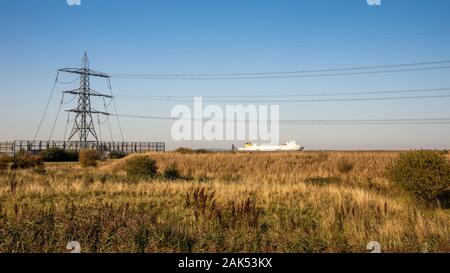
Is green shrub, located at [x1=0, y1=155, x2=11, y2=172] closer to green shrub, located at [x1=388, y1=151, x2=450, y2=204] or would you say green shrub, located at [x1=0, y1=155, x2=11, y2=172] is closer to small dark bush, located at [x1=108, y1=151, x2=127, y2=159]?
small dark bush, located at [x1=108, y1=151, x2=127, y2=159]

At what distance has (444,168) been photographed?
19062mm

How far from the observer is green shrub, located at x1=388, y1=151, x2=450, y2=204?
18.4 metres

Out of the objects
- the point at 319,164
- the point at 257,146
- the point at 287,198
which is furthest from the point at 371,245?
the point at 257,146

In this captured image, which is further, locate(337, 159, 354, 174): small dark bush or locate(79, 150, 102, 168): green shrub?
locate(79, 150, 102, 168): green shrub

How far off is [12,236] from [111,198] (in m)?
8.16

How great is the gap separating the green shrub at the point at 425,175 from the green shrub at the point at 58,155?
48.1 metres

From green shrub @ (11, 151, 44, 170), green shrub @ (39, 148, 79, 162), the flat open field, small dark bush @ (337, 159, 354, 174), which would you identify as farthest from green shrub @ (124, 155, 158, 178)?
green shrub @ (39, 148, 79, 162)

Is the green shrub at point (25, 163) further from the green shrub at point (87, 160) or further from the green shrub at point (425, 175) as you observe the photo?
the green shrub at point (425, 175)

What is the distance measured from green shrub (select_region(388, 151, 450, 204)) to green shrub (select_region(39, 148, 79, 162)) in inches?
1893

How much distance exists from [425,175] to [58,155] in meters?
51.5

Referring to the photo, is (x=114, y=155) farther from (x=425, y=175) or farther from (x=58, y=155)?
(x=425, y=175)

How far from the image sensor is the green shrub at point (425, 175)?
18422mm
